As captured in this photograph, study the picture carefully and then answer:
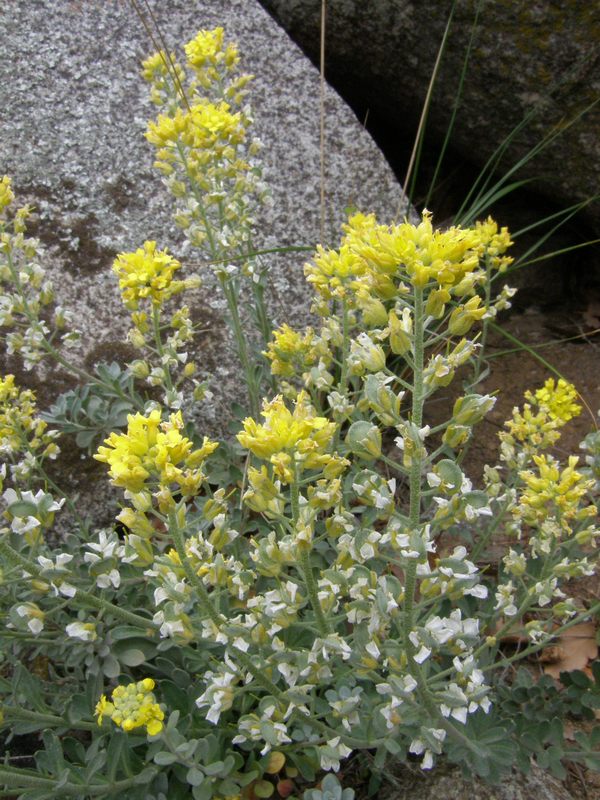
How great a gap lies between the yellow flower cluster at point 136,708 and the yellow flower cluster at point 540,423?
114 centimetres

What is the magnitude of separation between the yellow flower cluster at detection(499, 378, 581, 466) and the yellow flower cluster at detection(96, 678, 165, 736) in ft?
3.76

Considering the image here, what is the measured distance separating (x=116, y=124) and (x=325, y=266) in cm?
156

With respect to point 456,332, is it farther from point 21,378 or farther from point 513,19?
point 513,19

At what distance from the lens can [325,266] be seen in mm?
1922

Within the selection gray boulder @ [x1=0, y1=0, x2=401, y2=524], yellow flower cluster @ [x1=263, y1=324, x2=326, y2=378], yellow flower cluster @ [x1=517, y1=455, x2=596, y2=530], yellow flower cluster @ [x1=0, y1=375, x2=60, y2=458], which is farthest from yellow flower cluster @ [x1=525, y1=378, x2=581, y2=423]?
yellow flower cluster @ [x1=0, y1=375, x2=60, y2=458]

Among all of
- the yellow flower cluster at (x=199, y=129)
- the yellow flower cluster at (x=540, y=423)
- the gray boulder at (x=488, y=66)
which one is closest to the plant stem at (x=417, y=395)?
the yellow flower cluster at (x=540, y=423)

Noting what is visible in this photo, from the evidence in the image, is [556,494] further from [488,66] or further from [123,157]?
[123,157]

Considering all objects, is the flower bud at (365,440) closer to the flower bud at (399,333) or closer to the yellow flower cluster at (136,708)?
the flower bud at (399,333)

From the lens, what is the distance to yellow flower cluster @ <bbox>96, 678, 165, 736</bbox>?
158cm

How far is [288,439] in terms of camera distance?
1.33m

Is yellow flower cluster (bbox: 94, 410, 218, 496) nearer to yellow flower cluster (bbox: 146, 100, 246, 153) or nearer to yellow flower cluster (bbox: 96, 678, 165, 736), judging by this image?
yellow flower cluster (bbox: 96, 678, 165, 736)

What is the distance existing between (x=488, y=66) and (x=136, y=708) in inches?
104

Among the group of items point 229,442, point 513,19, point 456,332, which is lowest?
point 229,442

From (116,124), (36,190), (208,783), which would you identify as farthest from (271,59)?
(208,783)
